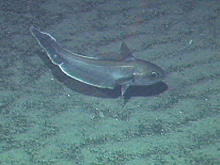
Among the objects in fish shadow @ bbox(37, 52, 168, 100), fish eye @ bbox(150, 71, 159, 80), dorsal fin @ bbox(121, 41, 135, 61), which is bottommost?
fish shadow @ bbox(37, 52, 168, 100)

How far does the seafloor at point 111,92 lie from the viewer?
9.74ft

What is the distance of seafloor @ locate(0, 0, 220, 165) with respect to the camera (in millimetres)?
2969

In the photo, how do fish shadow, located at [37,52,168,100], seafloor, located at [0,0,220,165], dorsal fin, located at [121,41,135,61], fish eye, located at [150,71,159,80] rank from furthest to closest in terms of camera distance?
1. fish shadow, located at [37,52,168,100]
2. dorsal fin, located at [121,41,135,61]
3. fish eye, located at [150,71,159,80]
4. seafloor, located at [0,0,220,165]

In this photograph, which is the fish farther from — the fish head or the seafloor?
the seafloor

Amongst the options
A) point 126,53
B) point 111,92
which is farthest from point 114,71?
point 111,92

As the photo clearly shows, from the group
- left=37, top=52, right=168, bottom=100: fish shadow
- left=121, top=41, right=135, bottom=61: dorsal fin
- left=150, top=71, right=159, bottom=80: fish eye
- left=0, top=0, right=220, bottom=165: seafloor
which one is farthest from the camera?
left=37, top=52, right=168, bottom=100: fish shadow

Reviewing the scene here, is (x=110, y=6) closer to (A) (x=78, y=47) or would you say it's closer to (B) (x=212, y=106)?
(A) (x=78, y=47)

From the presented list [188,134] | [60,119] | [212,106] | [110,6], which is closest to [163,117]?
[188,134]

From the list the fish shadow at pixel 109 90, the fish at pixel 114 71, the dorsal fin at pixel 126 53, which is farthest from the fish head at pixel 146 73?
the fish shadow at pixel 109 90

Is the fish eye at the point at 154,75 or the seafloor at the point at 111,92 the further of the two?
the fish eye at the point at 154,75

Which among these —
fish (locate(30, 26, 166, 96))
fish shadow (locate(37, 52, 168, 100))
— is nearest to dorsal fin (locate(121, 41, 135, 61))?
fish (locate(30, 26, 166, 96))

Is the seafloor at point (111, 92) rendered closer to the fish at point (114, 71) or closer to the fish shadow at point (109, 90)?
the fish shadow at point (109, 90)

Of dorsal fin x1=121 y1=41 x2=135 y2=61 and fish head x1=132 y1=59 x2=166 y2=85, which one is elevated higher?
dorsal fin x1=121 y1=41 x2=135 y2=61

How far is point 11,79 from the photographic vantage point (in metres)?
3.94
